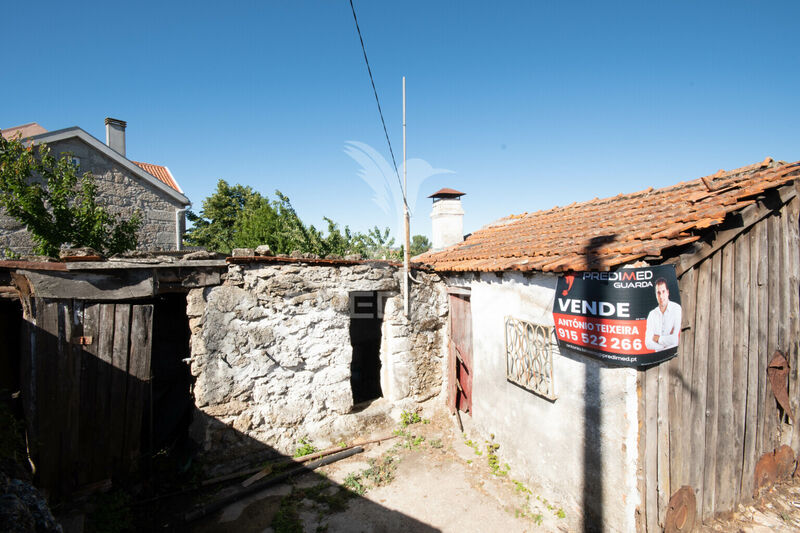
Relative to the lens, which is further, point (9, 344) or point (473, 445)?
point (473, 445)

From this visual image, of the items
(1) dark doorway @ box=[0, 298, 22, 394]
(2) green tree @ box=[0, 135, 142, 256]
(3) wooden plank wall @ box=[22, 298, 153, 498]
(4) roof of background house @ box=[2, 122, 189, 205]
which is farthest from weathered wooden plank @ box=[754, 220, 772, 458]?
(4) roof of background house @ box=[2, 122, 189, 205]

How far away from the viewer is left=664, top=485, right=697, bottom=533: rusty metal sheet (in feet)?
12.0

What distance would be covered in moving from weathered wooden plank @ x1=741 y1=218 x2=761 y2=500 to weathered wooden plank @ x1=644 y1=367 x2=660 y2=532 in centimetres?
167

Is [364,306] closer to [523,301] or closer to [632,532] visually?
[523,301]

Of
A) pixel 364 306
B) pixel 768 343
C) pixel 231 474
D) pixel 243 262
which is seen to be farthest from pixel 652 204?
pixel 231 474

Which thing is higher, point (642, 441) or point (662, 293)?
point (662, 293)

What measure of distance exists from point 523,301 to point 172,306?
6.85m

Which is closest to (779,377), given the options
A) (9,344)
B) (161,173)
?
(9,344)

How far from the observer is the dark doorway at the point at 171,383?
5755mm

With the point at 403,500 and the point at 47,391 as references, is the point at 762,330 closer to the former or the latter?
the point at 403,500

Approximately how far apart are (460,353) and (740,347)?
3.96m

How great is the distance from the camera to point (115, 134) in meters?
12.1

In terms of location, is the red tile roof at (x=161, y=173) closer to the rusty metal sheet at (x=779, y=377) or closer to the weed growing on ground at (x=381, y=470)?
the weed growing on ground at (x=381, y=470)

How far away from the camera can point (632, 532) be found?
363 cm
